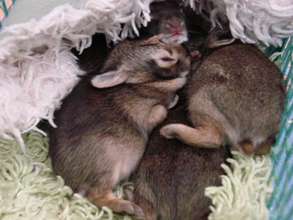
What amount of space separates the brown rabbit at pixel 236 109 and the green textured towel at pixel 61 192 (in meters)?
0.06

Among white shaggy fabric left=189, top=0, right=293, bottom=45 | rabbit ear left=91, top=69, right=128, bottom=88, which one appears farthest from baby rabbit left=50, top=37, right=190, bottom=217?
white shaggy fabric left=189, top=0, right=293, bottom=45

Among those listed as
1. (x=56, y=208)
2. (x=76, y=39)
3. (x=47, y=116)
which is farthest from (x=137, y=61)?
(x=56, y=208)

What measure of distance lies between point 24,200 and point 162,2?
710mm

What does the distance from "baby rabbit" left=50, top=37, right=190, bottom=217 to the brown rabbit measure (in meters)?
0.10

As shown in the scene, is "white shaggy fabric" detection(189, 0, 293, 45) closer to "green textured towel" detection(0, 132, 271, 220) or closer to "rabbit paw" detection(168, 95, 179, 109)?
"rabbit paw" detection(168, 95, 179, 109)

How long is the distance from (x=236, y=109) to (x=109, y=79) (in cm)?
35

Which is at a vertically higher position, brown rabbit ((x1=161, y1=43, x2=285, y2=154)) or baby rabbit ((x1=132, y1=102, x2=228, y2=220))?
brown rabbit ((x1=161, y1=43, x2=285, y2=154))

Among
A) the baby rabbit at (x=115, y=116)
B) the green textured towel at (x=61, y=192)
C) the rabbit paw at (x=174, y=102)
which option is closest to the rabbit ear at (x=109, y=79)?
the baby rabbit at (x=115, y=116)

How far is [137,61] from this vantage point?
1549mm

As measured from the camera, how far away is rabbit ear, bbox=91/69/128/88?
1.49m

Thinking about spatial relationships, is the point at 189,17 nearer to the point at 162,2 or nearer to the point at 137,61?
the point at 162,2

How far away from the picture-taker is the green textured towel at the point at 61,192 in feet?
4.32

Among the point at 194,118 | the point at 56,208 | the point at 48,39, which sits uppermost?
the point at 48,39

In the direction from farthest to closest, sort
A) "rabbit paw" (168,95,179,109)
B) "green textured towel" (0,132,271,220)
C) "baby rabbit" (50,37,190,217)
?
"rabbit paw" (168,95,179,109) → "baby rabbit" (50,37,190,217) → "green textured towel" (0,132,271,220)
